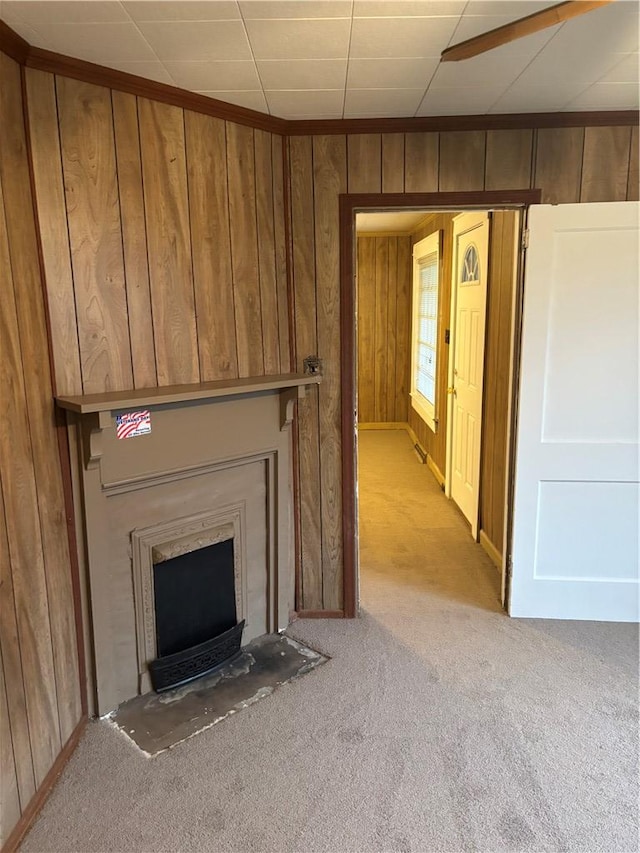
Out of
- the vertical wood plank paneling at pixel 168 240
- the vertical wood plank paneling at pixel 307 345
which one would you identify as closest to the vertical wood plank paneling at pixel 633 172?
the vertical wood plank paneling at pixel 307 345

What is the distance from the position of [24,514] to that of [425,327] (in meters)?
5.03

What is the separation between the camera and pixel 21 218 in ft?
5.91

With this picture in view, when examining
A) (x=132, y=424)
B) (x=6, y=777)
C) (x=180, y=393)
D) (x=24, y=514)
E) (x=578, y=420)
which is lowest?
(x=6, y=777)

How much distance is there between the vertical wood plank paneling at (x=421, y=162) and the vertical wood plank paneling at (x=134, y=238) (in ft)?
3.87

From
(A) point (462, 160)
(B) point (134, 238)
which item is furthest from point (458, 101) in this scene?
(B) point (134, 238)

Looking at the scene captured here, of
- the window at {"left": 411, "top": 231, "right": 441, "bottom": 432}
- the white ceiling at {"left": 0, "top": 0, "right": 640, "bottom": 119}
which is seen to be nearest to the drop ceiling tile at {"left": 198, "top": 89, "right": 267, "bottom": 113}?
the white ceiling at {"left": 0, "top": 0, "right": 640, "bottom": 119}

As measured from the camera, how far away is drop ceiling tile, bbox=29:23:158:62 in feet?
5.57

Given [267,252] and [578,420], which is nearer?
[267,252]

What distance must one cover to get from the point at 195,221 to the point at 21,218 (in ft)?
2.30

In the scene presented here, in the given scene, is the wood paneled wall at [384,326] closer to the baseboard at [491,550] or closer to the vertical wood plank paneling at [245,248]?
the baseboard at [491,550]

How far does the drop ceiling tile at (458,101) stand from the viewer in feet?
7.41

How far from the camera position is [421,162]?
8.56 feet

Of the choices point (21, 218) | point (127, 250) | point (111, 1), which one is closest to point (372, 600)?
point (127, 250)

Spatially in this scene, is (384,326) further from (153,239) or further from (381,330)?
(153,239)
